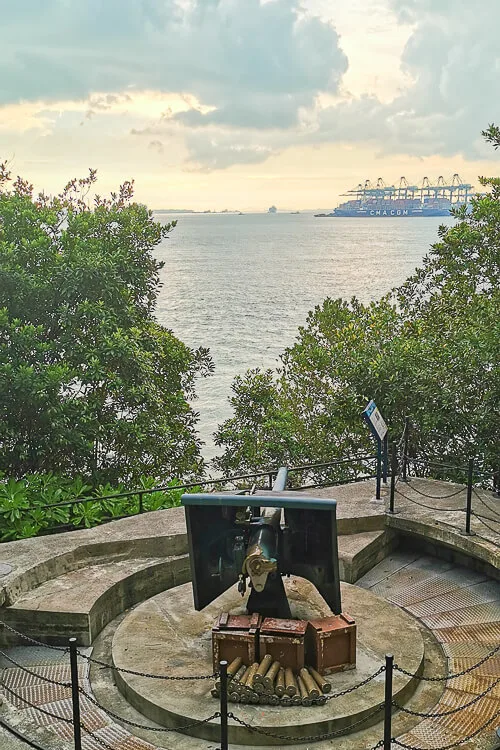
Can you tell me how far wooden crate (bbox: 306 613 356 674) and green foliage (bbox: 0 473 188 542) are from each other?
12.4 ft

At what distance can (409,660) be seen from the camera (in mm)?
7547

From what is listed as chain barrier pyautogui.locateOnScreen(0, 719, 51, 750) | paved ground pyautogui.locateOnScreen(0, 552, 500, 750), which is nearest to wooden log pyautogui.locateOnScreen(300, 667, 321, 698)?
paved ground pyautogui.locateOnScreen(0, 552, 500, 750)

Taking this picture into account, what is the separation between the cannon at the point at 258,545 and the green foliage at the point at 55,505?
9.54 ft

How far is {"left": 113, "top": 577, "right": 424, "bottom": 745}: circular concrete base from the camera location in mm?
6629

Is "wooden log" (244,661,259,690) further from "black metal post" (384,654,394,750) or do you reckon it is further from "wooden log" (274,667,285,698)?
"black metal post" (384,654,394,750)

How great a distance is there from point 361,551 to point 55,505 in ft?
13.6

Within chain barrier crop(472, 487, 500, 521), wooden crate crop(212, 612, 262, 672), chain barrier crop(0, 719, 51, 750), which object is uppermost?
chain barrier crop(472, 487, 500, 521)

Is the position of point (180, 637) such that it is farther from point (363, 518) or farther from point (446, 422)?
point (446, 422)

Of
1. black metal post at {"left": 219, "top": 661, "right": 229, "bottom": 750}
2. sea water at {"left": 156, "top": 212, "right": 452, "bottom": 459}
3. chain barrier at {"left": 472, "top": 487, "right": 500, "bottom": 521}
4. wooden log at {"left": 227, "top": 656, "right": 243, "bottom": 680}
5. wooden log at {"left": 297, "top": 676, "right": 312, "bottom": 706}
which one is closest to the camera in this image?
black metal post at {"left": 219, "top": 661, "right": 229, "bottom": 750}

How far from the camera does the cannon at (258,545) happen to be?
7.22 meters

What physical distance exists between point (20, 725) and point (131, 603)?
2.58m

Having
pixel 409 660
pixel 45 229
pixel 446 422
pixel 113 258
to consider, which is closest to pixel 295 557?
pixel 409 660

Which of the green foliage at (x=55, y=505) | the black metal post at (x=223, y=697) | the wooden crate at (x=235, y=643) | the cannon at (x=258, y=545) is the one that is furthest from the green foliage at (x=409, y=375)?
the black metal post at (x=223, y=697)

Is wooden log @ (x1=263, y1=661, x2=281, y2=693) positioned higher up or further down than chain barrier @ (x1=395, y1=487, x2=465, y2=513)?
further down
